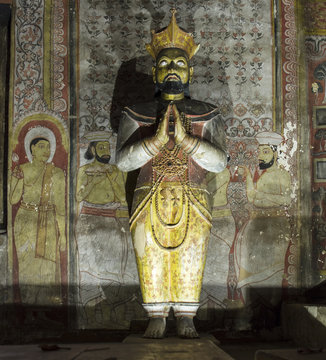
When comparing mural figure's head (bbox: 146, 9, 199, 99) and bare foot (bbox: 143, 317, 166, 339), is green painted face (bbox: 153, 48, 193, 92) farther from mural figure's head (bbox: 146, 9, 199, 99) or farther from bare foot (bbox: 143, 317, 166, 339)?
bare foot (bbox: 143, 317, 166, 339)

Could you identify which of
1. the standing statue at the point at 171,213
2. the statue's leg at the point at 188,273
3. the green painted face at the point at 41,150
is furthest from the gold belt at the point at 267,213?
the green painted face at the point at 41,150

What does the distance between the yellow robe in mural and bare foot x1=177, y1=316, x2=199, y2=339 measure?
1.43m

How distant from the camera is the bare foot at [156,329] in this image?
4.01m

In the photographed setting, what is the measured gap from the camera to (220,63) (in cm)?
534

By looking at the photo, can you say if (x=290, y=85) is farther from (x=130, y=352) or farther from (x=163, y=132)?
(x=130, y=352)

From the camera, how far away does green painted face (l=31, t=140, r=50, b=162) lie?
5.17 metres

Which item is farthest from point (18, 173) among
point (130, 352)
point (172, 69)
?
point (130, 352)

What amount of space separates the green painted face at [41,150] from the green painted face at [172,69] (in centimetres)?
141

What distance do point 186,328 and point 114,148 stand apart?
199cm

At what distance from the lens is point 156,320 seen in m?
4.11

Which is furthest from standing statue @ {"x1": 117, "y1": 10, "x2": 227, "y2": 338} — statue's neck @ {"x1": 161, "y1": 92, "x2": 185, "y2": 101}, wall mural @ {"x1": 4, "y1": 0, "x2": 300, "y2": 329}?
wall mural @ {"x1": 4, "y1": 0, "x2": 300, "y2": 329}

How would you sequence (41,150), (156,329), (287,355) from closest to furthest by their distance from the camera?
(287,355)
(156,329)
(41,150)

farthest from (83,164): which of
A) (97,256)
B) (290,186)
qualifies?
(290,186)

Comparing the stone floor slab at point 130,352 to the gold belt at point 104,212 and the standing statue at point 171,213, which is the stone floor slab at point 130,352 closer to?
the standing statue at point 171,213
